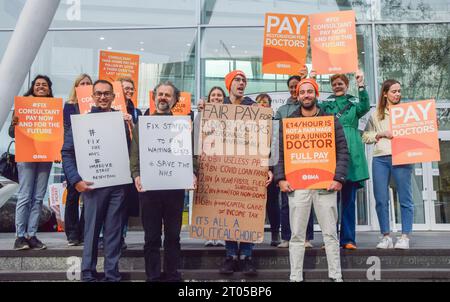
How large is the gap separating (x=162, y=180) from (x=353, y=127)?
2.33 metres

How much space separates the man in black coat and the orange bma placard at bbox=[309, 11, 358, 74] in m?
1.49

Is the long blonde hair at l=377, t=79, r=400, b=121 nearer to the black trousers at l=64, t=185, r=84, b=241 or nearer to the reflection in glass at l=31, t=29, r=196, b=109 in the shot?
the black trousers at l=64, t=185, r=84, b=241

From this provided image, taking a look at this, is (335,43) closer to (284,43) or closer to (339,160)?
(284,43)

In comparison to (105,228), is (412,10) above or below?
above

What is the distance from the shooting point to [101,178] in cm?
432

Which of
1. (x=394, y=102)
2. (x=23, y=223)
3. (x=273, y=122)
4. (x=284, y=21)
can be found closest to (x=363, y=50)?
(x=284, y=21)

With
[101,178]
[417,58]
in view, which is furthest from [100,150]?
[417,58]

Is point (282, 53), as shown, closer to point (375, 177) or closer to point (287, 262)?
point (375, 177)

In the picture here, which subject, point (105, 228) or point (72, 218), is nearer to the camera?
point (105, 228)

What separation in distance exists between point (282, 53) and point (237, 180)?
9.05 feet

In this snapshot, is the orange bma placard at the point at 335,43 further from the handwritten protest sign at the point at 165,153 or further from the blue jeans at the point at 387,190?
the handwritten protest sign at the point at 165,153

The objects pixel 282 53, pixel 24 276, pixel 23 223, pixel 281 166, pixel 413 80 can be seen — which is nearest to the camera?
pixel 281 166

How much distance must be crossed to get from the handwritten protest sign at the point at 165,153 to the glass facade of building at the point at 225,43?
5.62 m

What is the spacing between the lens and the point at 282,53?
6.74m
